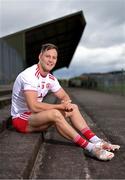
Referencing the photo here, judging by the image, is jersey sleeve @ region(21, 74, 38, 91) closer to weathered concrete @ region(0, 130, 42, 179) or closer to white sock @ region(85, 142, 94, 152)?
weathered concrete @ region(0, 130, 42, 179)

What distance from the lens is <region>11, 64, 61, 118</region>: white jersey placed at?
5.62 meters

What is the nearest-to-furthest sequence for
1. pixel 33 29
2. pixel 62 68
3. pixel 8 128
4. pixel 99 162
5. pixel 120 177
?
pixel 120 177 < pixel 99 162 < pixel 8 128 < pixel 33 29 < pixel 62 68

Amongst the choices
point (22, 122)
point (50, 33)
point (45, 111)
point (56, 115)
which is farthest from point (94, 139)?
point (50, 33)

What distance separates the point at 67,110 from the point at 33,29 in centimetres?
2247

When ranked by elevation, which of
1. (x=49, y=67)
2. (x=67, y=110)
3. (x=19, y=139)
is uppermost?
(x=49, y=67)

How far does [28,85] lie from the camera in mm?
5582

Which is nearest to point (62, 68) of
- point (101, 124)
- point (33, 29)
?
point (33, 29)

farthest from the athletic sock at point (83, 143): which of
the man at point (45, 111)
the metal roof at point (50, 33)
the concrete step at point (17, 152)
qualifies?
the metal roof at point (50, 33)

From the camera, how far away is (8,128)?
257 inches

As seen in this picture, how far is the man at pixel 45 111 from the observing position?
17.3ft

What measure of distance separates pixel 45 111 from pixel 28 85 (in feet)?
1.33

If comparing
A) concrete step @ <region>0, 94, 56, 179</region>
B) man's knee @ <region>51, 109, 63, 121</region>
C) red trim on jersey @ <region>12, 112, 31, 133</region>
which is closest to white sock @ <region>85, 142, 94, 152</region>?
man's knee @ <region>51, 109, 63, 121</region>

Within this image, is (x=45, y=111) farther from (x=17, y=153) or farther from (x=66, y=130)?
(x=17, y=153)

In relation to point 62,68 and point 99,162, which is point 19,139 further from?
point 62,68
